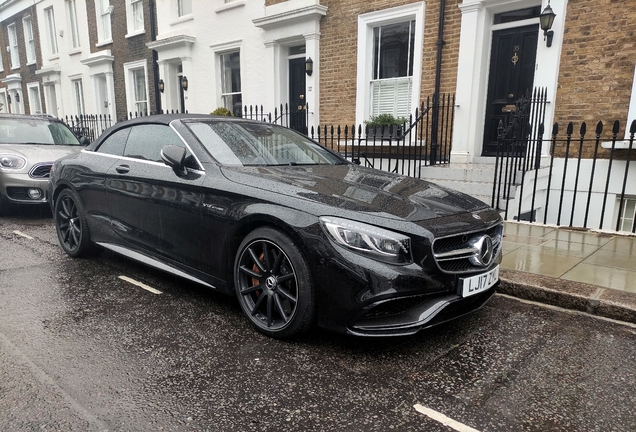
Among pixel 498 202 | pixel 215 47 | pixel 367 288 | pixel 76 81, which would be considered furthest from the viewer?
pixel 76 81

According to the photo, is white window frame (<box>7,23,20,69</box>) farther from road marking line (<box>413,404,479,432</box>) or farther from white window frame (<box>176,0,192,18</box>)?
road marking line (<box>413,404,479,432</box>)

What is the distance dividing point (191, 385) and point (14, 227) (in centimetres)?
561

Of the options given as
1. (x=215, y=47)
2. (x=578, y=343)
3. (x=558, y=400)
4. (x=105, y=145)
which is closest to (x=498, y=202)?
(x=578, y=343)

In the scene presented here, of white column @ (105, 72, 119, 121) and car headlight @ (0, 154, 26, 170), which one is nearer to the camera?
car headlight @ (0, 154, 26, 170)

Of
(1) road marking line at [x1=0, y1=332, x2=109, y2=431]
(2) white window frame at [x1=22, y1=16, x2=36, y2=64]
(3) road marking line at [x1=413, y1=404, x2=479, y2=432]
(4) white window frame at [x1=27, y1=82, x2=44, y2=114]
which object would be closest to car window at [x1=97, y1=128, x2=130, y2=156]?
(1) road marking line at [x1=0, y1=332, x2=109, y2=431]

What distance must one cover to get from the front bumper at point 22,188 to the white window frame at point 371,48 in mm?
6101

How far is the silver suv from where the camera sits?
6.85m

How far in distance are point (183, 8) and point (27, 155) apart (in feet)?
27.5

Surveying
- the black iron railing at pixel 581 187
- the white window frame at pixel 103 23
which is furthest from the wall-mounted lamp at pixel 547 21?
the white window frame at pixel 103 23

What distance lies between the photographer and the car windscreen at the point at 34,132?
302 inches

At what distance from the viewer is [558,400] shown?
2.45m

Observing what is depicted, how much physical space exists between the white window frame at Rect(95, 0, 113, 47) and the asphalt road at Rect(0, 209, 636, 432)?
15.2m

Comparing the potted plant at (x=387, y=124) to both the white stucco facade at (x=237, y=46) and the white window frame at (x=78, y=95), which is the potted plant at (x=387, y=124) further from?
the white window frame at (x=78, y=95)

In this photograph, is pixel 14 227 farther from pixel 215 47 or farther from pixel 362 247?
pixel 215 47
